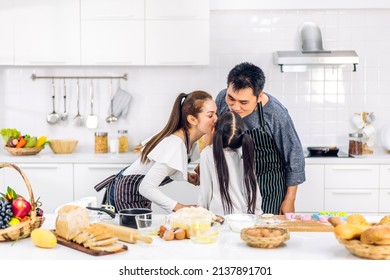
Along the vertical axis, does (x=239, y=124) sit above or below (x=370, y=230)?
above

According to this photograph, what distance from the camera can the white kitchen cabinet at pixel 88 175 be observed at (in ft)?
15.9

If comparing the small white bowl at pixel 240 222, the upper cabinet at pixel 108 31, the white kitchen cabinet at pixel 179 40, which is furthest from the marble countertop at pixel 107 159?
the small white bowl at pixel 240 222

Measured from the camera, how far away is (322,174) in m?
4.79

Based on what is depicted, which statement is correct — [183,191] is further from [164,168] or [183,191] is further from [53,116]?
[164,168]

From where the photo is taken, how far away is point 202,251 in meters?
2.24

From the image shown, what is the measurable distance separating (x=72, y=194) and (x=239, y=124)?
2286 millimetres

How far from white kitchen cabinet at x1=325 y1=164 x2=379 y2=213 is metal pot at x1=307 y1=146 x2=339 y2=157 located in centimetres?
17

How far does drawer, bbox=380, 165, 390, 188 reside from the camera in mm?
4770

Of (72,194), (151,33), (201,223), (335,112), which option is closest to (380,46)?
(335,112)

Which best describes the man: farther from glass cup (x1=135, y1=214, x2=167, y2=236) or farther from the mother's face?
glass cup (x1=135, y1=214, x2=167, y2=236)

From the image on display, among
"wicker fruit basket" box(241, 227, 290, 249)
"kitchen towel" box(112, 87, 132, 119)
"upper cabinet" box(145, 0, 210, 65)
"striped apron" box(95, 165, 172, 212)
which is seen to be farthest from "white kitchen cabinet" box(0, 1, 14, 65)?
"wicker fruit basket" box(241, 227, 290, 249)

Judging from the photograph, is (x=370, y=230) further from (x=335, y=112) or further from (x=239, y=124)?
(x=335, y=112)

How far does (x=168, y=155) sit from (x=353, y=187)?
7.47 ft

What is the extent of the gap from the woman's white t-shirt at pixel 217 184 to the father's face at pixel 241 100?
0.30 m
